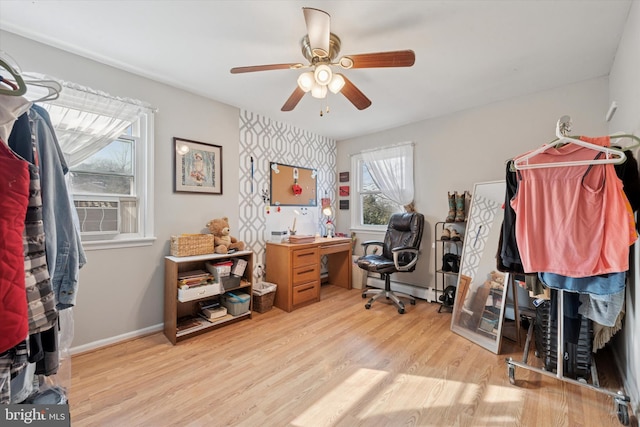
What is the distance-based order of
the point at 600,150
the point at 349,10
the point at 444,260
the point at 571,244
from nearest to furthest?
1. the point at 600,150
2. the point at 571,244
3. the point at 349,10
4. the point at 444,260

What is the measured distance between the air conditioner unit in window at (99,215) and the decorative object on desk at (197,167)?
0.54 metres

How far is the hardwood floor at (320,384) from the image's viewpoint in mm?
1485

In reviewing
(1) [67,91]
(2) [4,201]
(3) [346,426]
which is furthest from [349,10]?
(3) [346,426]

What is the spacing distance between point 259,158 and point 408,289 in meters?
2.69

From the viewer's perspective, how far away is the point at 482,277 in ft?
8.14

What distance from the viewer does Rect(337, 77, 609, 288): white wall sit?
2.47m

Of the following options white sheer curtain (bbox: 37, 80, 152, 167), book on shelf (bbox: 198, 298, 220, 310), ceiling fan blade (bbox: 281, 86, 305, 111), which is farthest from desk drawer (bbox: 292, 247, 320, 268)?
white sheer curtain (bbox: 37, 80, 152, 167)

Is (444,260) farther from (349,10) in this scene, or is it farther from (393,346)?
(349,10)

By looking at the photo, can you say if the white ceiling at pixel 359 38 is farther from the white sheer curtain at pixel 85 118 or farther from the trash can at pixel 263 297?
the trash can at pixel 263 297

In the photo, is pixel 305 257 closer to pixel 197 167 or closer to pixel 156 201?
pixel 197 167

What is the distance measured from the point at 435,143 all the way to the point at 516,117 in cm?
86

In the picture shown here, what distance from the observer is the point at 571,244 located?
1.46 meters

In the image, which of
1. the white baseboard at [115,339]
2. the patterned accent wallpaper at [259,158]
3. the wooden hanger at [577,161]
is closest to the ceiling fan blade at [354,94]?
the wooden hanger at [577,161]

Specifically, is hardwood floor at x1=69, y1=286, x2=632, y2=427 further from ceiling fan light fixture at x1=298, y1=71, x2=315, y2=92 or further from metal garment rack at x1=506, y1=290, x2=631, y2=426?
ceiling fan light fixture at x1=298, y1=71, x2=315, y2=92
